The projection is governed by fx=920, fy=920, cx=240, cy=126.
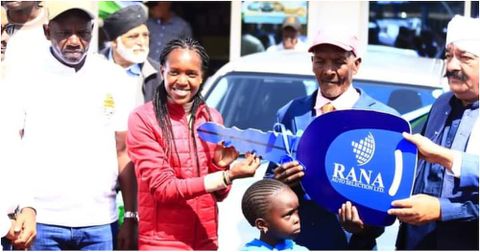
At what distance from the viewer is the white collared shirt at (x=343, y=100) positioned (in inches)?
157

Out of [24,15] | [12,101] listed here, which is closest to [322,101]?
[12,101]

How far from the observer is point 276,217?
367cm

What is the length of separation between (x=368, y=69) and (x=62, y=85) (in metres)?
2.20

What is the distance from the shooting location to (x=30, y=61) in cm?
425

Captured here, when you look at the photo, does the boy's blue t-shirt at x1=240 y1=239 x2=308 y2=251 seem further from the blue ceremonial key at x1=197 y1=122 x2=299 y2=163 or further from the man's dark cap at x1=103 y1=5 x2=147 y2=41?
the man's dark cap at x1=103 y1=5 x2=147 y2=41

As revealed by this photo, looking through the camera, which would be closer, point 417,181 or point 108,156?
point 417,181

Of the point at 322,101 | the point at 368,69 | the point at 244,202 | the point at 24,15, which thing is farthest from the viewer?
the point at 368,69

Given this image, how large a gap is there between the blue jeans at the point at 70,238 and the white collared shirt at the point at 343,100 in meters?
1.12

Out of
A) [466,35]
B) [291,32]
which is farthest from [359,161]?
[291,32]

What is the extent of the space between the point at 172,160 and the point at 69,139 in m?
0.48

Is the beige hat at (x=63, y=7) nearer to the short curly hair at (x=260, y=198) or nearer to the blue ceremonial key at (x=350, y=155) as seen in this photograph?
the blue ceremonial key at (x=350, y=155)

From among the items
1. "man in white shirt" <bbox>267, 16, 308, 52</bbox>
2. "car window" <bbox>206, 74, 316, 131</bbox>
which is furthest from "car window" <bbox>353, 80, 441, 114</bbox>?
"man in white shirt" <bbox>267, 16, 308, 52</bbox>

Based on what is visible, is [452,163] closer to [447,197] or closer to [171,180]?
[447,197]

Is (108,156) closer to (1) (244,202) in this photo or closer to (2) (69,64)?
(2) (69,64)
